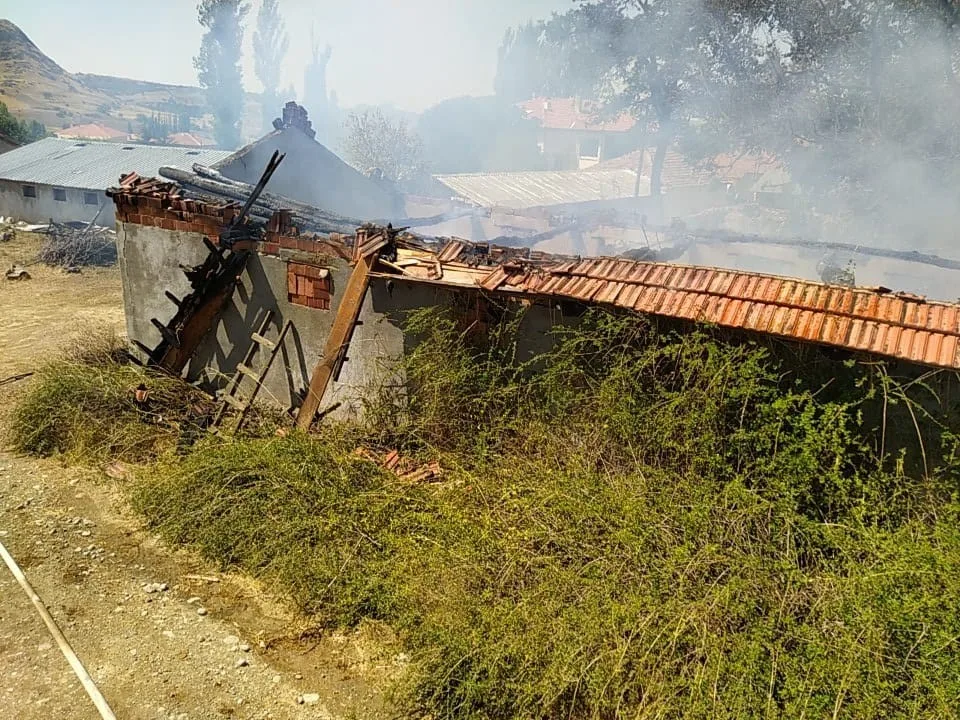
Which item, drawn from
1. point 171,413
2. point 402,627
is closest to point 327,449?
point 402,627

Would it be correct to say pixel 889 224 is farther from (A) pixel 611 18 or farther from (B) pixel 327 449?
(B) pixel 327 449

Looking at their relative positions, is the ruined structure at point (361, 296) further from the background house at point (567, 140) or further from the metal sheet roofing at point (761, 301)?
the background house at point (567, 140)

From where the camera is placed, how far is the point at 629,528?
13.2 ft

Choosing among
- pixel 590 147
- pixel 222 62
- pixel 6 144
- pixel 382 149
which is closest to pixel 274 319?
pixel 382 149

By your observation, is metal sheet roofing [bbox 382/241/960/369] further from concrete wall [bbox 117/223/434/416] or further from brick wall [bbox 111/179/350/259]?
brick wall [bbox 111/179/350/259]

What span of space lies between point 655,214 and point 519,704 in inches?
716

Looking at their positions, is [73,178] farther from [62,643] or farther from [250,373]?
[62,643]

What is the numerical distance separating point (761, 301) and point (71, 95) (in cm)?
10119

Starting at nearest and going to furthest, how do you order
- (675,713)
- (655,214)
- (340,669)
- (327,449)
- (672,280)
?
(675,713)
(340,669)
(672,280)
(327,449)
(655,214)

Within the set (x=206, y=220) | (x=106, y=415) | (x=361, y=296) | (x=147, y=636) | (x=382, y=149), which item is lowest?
(x=147, y=636)

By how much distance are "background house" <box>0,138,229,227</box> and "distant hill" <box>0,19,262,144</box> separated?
45757 millimetres

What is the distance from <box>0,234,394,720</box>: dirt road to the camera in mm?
3893

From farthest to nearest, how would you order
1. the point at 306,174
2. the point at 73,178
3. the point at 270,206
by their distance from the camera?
1. the point at 73,178
2. the point at 306,174
3. the point at 270,206

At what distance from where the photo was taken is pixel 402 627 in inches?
Result: 166
